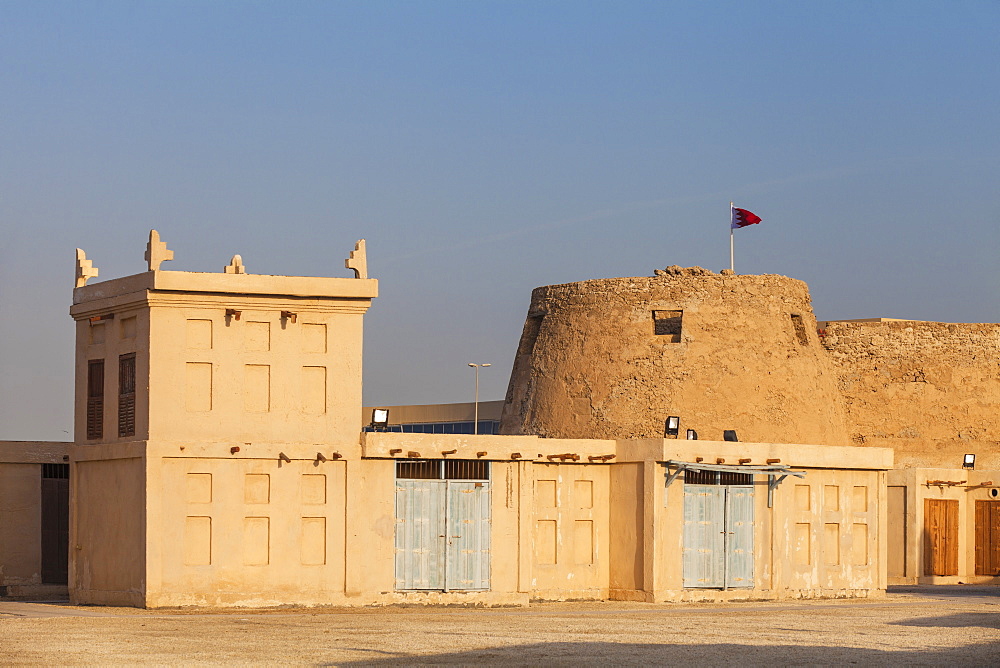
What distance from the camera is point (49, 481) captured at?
2944 centimetres

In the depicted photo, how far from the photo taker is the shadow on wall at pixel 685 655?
17.1 meters

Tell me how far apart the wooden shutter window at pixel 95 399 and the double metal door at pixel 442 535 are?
5.19m

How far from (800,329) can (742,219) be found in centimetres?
322

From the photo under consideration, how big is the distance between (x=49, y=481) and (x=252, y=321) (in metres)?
6.44

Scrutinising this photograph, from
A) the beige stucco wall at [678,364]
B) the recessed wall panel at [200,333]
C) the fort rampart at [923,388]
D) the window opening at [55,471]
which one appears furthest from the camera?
the fort rampart at [923,388]

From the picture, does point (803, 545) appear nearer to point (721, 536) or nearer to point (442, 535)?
point (721, 536)

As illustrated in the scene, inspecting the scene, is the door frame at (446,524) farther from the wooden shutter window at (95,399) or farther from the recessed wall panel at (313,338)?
the wooden shutter window at (95,399)

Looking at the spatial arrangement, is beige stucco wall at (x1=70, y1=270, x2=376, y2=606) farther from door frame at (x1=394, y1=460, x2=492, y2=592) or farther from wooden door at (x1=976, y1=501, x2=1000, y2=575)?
wooden door at (x1=976, y1=501, x2=1000, y2=575)

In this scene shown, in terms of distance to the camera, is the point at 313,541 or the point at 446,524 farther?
the point at 446,524

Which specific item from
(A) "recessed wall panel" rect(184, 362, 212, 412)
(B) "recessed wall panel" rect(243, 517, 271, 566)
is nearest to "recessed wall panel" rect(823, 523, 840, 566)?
(B) "recessed wall panel" rect(243, 517, 271, 566)

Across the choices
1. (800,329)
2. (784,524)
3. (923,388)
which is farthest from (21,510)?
(923,388)

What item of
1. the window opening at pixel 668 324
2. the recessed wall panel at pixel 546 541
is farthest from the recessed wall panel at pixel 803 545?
the window opening at pixel 668 324

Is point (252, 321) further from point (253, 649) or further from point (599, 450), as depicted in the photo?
point (253, 649)

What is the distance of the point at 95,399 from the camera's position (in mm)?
26891
